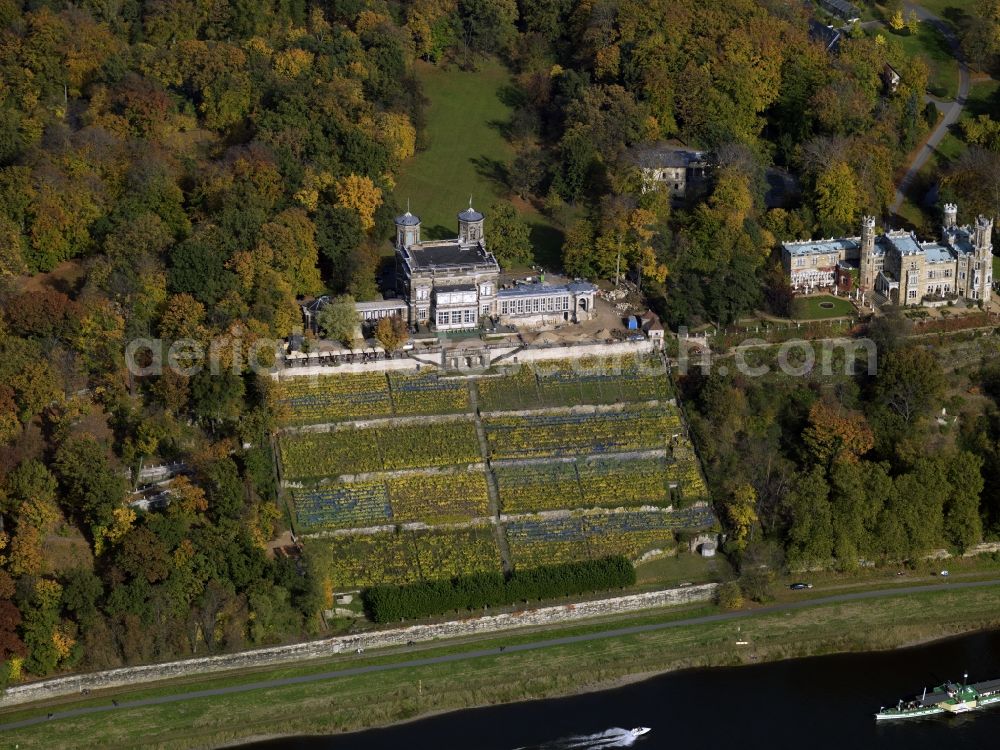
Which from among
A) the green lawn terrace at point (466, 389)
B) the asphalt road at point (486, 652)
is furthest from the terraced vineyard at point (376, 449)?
the asphalt road at point (486, 652)

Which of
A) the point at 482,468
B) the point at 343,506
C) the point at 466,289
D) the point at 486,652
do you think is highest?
the point at 466,289

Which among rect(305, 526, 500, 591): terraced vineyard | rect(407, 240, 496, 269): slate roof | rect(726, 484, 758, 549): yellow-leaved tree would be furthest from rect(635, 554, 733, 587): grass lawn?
rect(407, 240, 496, 269): slate roof

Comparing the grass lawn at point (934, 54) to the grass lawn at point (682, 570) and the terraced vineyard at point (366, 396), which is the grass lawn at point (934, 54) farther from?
the grass lawn at point (682, 570)

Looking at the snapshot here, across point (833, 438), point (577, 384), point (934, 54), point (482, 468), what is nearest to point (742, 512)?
point (833, 438)

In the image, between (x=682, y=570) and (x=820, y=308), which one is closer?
(x=682, y=570)

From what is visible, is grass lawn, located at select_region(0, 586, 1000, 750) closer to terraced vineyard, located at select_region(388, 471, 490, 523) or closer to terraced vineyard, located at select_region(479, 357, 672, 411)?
Result: terraced vineyard, located at select_region(388, 471, 490, 523)

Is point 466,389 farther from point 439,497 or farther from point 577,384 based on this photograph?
point 439,497

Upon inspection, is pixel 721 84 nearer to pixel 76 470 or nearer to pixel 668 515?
pixel 668 515
